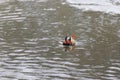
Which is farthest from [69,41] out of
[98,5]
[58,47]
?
[98,5]

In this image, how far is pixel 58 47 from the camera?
2334 cm

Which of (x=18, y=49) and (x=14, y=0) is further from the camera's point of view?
(x=14, y=0)

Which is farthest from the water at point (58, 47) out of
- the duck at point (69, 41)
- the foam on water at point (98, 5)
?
the foam on water at point (98, 5)

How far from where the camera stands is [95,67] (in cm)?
1922

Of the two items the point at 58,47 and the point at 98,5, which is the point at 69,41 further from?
the point at 98,5

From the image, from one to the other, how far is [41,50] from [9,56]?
2.19 meters

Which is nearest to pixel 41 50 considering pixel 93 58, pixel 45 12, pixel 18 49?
pixel 18 49

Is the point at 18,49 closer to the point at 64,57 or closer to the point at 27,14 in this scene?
the point at 64,57

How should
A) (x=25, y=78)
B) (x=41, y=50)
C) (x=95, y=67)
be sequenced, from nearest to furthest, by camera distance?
(x=25, y=78) → (x=95, y=67) → (x=41, y=50)

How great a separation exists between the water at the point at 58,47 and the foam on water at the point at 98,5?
2079 mm

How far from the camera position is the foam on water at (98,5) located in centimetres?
3958

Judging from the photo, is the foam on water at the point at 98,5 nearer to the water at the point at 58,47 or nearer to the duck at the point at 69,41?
the water at the point at 58,47

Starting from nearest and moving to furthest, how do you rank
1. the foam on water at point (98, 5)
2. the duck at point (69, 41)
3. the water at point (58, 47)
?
the water at point (58, 47), the duck at point (69, 41), the foam on water at point (98, 5)

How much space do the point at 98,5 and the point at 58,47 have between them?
21317 mm
